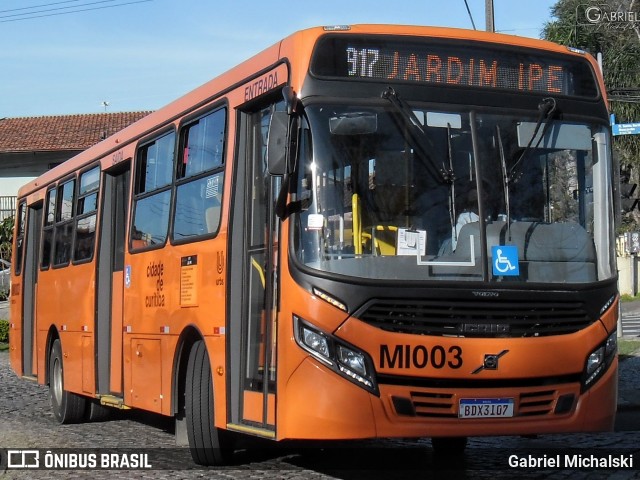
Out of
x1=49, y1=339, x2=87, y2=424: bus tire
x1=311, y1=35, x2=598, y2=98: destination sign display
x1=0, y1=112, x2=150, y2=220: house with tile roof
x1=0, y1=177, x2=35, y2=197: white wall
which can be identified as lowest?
x1=49, y1=339, x2=87, y2=424: bus tire

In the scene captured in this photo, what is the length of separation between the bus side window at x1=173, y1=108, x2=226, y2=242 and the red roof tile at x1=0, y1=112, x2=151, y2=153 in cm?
4416

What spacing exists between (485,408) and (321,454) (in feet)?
10.4

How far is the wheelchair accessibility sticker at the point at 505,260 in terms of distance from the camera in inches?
295

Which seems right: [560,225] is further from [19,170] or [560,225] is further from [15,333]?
[19,170]

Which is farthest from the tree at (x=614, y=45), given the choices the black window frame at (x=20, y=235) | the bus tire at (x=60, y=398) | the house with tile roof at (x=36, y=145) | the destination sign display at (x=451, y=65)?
the destination sign display at (x=451, y=65)

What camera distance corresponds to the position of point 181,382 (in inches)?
383

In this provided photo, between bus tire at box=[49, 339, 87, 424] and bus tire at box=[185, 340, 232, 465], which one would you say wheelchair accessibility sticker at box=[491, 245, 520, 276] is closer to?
bus tire at box=[185, 340, 232, 465]

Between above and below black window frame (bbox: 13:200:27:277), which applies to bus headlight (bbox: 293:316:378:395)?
below

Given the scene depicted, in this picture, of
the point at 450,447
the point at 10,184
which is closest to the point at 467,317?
the point at 450,447

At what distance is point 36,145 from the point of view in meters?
55.1

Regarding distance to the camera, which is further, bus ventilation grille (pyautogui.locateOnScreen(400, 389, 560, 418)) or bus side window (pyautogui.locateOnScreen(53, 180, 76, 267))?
bus side window (pyautogui.locateOnScreen(53, 180, 76, 267))

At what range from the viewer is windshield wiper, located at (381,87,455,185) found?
24.8 feet

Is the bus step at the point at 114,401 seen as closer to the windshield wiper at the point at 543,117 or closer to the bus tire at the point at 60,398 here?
the bus tire at the point at 60,398

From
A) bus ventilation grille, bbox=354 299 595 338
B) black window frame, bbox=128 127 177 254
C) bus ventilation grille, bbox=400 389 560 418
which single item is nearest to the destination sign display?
bus ventilation grille, bbox=354 299 595 338
